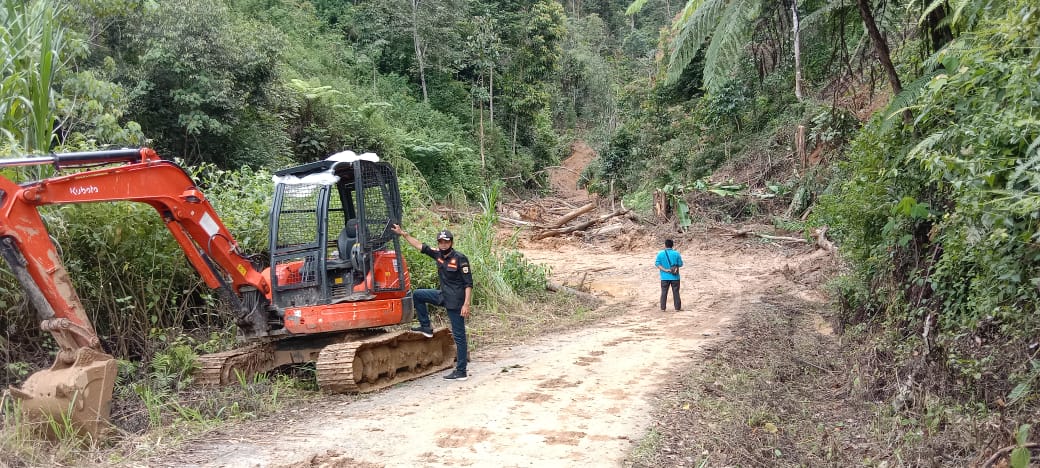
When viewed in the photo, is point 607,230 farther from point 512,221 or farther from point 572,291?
point 572,291

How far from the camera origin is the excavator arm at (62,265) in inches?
217

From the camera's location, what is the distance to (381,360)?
7824 millimetres

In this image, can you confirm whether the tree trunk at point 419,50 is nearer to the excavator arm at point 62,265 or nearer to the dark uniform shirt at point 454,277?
the dark uniform shirt at point 454,277

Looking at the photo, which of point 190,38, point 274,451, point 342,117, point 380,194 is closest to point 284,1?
point 342,117

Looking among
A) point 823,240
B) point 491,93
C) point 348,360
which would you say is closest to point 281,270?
point 348,360

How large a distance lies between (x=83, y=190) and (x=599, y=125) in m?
46.7

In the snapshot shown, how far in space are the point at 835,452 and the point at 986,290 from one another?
5.12 ft

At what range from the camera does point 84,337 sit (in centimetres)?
588

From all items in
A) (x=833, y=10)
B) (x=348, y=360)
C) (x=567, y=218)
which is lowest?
(x=348, y=360)

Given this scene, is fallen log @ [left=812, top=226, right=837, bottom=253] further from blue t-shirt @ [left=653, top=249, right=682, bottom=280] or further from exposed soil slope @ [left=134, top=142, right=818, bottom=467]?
exposed soil slope @ [left=134, top=142, right=818, bottom=467]

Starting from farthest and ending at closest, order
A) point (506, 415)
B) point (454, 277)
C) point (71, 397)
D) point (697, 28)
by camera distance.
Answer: point (697, 28)
point (454, 277)
point (506, 415)
point (71, 397)

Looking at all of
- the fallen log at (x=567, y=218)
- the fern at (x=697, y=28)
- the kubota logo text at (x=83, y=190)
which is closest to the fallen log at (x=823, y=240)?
the fallen log at (x=567, y=218)

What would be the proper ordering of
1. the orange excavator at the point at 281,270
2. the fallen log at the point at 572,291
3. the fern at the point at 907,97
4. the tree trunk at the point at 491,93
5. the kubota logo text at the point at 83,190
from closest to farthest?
the orange excavator at the point at 281,270
the kubota logo text at the point at 83,190
the fern at the point at 907,97
the fallen log at the point at 572,291
the tree trunk at the point at 491,93

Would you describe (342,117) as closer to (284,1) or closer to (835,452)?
(284,1)
